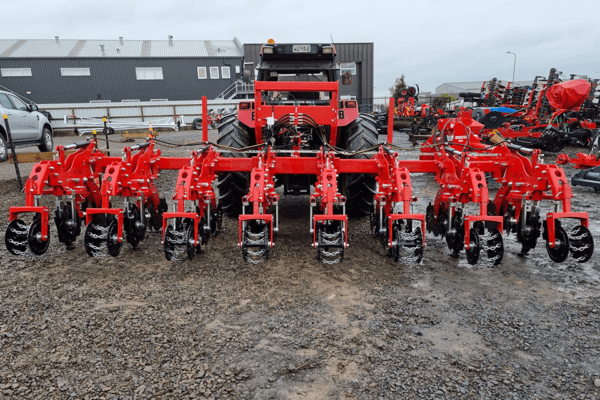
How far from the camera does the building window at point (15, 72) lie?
2606 centimetres

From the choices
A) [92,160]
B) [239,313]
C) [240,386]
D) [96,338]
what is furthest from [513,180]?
[92,160]

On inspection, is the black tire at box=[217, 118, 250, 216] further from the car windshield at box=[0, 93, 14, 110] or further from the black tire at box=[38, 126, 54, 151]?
the black tire at box=[38, 126, 54, 151]

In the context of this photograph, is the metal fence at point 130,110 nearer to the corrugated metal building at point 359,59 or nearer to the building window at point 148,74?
the corrugated metal building at point 359,59

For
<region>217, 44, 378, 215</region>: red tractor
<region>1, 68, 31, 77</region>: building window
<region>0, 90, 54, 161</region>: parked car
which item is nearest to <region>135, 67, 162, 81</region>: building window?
<region>1, 68, 31, 77</region>: building window

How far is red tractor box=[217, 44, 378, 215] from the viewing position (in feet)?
15.6

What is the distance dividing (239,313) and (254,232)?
2.73ft

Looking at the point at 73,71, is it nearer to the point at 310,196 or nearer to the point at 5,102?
the point at 5,102

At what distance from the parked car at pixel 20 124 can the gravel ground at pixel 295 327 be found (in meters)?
6.97

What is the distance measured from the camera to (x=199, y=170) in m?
4.16

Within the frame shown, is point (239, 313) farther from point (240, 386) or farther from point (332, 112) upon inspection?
point (332, 112)

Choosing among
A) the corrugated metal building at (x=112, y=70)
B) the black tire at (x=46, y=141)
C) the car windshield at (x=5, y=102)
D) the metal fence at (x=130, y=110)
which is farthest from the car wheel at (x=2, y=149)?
the corrugated metal building at (x=112, y=70)

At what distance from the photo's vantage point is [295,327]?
2834 millimetres

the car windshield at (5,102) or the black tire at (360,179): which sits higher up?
the car windshield at (5,102)

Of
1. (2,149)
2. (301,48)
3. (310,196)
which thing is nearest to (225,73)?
(2,149)
